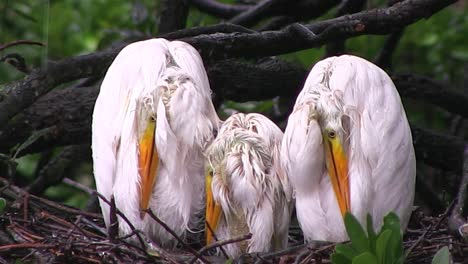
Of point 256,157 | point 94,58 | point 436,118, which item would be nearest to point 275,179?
point 256,157

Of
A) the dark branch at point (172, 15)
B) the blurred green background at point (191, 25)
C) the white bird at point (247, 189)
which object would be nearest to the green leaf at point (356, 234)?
the white bird at point (247, 189)

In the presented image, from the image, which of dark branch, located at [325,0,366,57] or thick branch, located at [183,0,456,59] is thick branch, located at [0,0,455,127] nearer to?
thick branch, located at [183,0,456,59]

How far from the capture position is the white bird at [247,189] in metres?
3.88

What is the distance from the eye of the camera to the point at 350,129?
3.90m

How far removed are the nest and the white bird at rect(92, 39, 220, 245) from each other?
0.36 ft

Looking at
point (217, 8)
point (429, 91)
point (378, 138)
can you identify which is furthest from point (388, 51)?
point (378, 138)

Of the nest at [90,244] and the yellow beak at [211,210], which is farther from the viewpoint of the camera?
the yellow beak at [211,210]

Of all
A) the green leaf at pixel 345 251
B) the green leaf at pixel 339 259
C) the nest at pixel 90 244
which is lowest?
the nest at pixel 90 244

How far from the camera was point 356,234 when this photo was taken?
3.34 m

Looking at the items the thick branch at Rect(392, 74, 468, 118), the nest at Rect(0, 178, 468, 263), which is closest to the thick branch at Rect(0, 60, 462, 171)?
the thick branch at Rect(392, 74, 468, 118)

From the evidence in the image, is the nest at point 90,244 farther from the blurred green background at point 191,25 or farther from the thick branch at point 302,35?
the blurred green background at point 191,25

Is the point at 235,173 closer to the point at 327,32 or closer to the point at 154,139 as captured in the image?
the point at 154,139

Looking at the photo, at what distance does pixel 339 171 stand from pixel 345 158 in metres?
0.05

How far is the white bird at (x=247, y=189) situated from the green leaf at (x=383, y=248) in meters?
0.63
